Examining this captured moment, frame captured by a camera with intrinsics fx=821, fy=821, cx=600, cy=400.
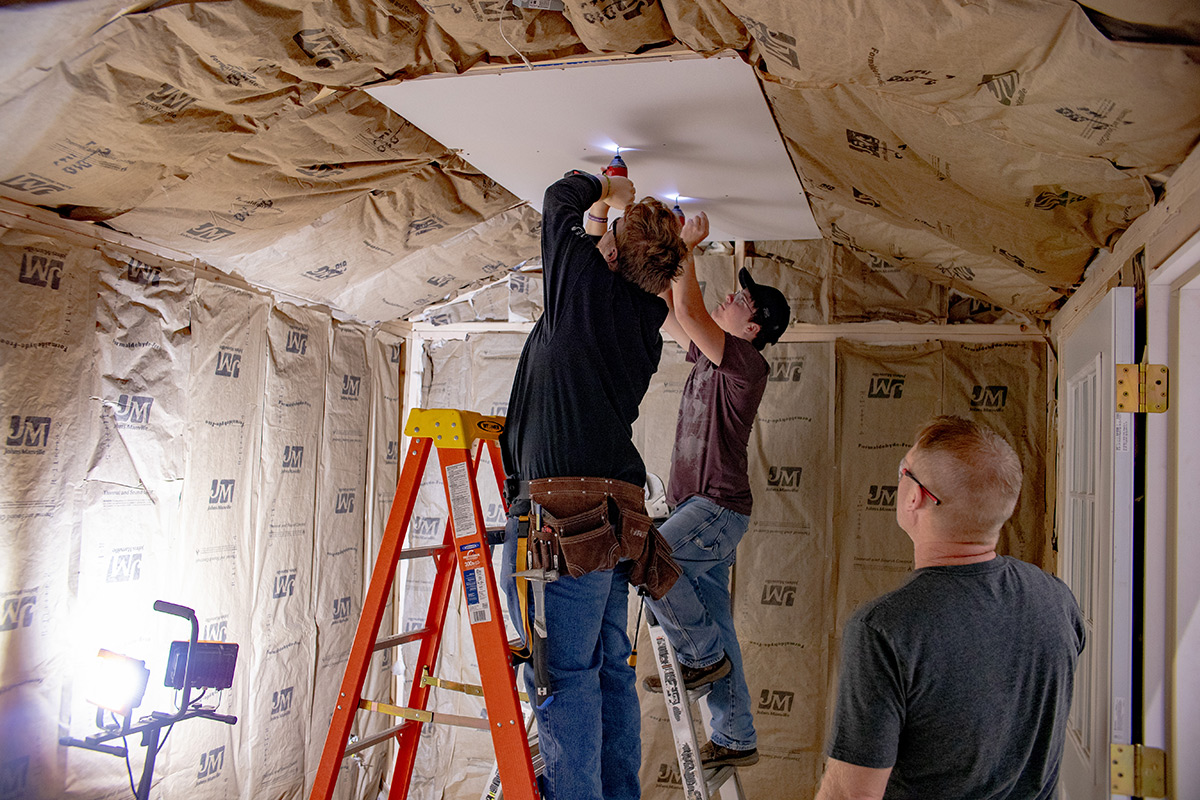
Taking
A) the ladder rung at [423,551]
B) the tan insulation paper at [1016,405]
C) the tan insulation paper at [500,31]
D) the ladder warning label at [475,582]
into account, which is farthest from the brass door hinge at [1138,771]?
the tan insulation paper at [500,31]

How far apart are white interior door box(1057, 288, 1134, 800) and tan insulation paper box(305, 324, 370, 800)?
Answer: 8.92 feet

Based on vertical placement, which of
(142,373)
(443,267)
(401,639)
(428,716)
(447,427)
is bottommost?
(428,716)

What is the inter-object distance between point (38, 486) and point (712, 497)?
1939 mm

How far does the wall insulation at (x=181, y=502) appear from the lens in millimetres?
2188

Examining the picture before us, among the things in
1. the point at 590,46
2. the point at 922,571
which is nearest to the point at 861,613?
the point at 922,571

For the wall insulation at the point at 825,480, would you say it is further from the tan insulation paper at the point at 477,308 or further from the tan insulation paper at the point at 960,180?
the tan insulation paper at the point at 477,308

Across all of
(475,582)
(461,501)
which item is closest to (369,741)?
(475,582)

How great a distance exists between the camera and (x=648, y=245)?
1971 millimetres

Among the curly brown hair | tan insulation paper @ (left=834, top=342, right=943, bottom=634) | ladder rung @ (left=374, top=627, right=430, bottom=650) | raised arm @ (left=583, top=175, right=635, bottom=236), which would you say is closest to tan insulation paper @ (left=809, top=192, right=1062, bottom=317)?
tan insulation paper @ (left=834, top=342, right=943, bottom=634)

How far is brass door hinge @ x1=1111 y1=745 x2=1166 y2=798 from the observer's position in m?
1.69

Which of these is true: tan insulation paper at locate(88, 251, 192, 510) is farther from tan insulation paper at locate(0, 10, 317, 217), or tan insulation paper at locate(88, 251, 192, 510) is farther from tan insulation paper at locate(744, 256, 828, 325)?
tan insulation paper at locate(744, 256, 828, 325)

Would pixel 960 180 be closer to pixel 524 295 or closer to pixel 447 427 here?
pixel 447 427

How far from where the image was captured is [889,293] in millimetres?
3480

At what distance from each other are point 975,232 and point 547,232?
4.65 ft
